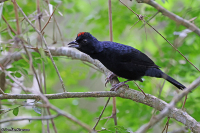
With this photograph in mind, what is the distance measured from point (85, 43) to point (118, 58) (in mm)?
708

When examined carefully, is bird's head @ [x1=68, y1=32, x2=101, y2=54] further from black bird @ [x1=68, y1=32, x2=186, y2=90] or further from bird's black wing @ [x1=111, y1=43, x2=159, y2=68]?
bird's black wing @ [x1=111, y1=43, x2=159, y2=68]

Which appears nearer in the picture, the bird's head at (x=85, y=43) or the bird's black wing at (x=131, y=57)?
the bird's head at (x=85, y=43)

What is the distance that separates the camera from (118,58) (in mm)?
3602

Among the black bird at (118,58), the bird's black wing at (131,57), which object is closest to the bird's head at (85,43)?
the black bird at (118,58)

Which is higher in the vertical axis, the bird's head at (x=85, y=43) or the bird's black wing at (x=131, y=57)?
the bird's black wing at (x=131, y=57)

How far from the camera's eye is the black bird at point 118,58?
11.2ft

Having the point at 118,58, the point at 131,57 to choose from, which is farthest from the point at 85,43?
the point at 131,57

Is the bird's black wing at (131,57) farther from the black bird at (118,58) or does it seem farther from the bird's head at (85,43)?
the bird's head at (85,43)

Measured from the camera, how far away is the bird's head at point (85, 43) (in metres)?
3.40

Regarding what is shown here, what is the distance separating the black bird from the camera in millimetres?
3418

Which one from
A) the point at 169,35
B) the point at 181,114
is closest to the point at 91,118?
the point at 181,114

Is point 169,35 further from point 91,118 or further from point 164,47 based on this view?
point 91,118

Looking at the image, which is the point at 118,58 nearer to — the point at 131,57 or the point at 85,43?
the point at 131,57

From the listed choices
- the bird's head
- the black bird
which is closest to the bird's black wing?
the black bird
